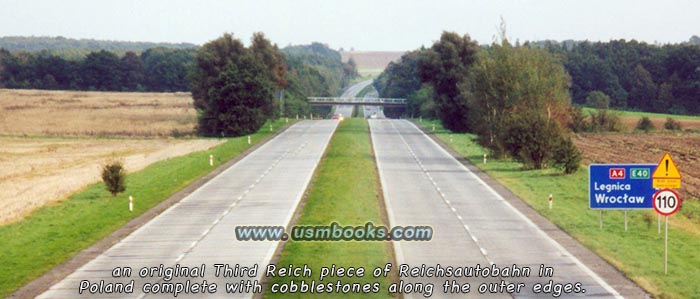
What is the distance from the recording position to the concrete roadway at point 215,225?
28.2m

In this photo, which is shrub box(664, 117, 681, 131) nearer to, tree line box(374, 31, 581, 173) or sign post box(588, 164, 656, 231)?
tree line box(374, 31, 581, 173)

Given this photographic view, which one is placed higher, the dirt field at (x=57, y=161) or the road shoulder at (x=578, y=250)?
the road shoulder at (x=578, y=250)

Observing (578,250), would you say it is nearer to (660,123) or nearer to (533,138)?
(533,138)

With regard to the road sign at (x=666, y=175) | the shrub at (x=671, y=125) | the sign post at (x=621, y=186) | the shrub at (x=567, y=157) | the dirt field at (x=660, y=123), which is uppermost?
the road sign at (x=666, y=175)

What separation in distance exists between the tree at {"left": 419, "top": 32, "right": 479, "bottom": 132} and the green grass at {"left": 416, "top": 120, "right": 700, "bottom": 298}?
4405cm

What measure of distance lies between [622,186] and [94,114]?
109332mm

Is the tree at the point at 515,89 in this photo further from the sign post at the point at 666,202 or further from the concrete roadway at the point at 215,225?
the sign post at the point at 666,202

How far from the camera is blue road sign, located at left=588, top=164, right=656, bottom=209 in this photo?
31.3 metres

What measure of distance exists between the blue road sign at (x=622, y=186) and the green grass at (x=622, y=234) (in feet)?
4.21

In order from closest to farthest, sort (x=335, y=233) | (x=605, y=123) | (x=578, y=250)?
(x=578, y=250)
(x=335, y=233)
(x=605, y=123)

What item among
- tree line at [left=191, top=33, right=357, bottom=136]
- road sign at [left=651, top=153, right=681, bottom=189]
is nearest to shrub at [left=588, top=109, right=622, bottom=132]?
tree line at [left=191, top=33, right=357, bottom=136]

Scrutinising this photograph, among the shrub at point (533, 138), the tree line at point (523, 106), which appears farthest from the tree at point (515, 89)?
the shrub at point (533, 138)

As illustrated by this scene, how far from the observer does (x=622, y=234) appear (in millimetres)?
33969

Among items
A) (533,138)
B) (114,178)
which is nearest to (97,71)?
(533,138)
